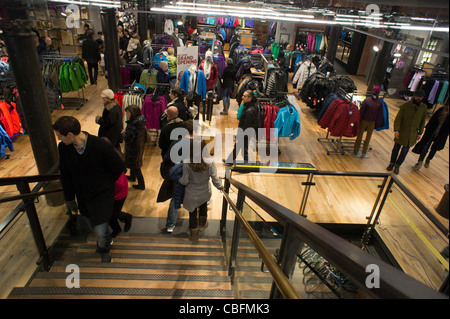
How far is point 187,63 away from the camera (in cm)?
706

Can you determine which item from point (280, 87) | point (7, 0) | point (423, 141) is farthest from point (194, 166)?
point (280, 87)

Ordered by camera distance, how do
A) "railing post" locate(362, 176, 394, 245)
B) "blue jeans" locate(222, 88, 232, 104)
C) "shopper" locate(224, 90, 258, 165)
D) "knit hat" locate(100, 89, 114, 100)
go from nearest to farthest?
Result: "railing post" locate(362, 176, 394, 245), "knit hat" locate(100, 89, 114, 100), "shopper" locate(224, 90, 258, 165), "blue jeans" locate(222, 88, 232, 104)

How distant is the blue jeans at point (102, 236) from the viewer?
2963 millimetres

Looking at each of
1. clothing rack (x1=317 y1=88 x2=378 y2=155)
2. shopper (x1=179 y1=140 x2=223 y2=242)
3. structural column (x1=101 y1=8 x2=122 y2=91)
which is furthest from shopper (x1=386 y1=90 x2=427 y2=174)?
structural column (x1=101 y1=8 x2=122 y2=91)

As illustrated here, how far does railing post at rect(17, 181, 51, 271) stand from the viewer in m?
2.62

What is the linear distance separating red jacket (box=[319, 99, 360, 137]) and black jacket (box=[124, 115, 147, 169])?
13.1ft

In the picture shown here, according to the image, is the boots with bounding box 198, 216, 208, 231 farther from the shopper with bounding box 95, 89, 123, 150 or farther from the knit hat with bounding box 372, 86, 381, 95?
the knit hat with bounding box 372, 86, 381, 95

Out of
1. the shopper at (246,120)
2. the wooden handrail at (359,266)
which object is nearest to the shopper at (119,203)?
the wooden handrail at (359,266)

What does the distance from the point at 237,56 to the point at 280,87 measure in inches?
139

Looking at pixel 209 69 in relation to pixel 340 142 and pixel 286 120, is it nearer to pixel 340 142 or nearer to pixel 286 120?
pixel 286 120

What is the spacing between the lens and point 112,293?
246 centimetres

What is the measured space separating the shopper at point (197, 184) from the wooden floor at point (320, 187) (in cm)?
50

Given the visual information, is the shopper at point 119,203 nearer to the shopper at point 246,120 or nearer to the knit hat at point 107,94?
the knit hat at point 107,94

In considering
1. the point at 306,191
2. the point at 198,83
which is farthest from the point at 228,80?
the point at 306,191
